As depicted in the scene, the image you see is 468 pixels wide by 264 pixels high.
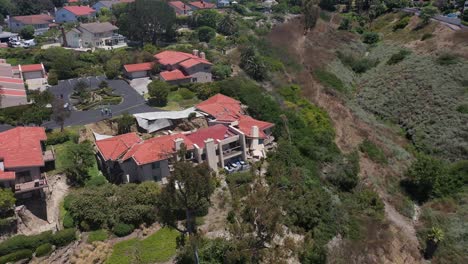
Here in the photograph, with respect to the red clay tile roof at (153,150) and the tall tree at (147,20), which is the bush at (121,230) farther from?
the tall tree at (147,20)

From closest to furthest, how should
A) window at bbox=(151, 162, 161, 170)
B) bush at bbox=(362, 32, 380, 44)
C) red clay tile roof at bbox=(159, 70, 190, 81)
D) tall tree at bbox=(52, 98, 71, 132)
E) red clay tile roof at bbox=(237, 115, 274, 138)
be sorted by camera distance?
1. window at bbox=(151, 162, 161, 170)
2. tall tree at bbox=(52, 98, 71, 132)
3. red clay tile roof at bbox=(237, 115, 274, 138)
4. red clay tile roof at bbox=(159, 70, 190, 81)
5. bush at bbox=(362, 32, 380, 44)

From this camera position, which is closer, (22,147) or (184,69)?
(22,147)

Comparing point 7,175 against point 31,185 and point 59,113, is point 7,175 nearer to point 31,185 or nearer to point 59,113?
point 31,185

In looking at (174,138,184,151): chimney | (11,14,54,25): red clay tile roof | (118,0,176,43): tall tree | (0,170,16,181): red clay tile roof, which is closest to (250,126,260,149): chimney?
(174,138,184,151): chimney

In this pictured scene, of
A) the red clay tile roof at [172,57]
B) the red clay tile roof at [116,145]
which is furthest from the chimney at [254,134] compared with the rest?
the red clay tile roof at [172,57]

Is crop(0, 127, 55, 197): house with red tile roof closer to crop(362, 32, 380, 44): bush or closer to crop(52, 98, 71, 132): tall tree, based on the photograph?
crop(52, 98, 71, 132): tall tree

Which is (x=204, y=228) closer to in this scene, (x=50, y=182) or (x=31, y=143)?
(x=50, y=182)

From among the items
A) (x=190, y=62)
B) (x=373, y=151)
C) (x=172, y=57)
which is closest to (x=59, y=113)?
(x=190, y=62)
